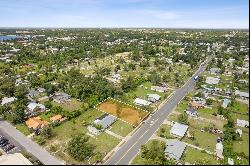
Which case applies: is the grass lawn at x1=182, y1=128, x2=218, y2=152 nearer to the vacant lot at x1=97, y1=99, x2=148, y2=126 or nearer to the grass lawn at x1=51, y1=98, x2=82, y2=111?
the vacant lot at x1=97, y1=99, x2=148, y2=126

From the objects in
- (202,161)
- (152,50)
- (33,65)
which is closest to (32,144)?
(202,161)

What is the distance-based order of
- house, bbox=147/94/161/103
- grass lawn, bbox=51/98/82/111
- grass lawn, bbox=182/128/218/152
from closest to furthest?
grass lawn, bbox=182/128/218/152 < grass lawn, bbox=51/98/82/111 < house, bbox=147/94/161/103

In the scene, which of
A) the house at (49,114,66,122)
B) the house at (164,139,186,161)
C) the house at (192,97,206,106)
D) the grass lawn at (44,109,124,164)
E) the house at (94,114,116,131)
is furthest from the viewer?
the house at (192,97,206,106)

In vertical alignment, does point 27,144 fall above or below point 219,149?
above

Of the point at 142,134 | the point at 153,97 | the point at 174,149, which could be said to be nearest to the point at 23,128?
the point at 142,134

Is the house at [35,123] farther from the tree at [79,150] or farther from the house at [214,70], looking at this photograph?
the house at [214,70]

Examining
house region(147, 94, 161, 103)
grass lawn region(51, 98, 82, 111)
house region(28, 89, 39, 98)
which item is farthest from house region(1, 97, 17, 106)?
house region(147, 94, 161, 103)

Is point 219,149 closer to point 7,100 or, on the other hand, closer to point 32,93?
point 32,93
